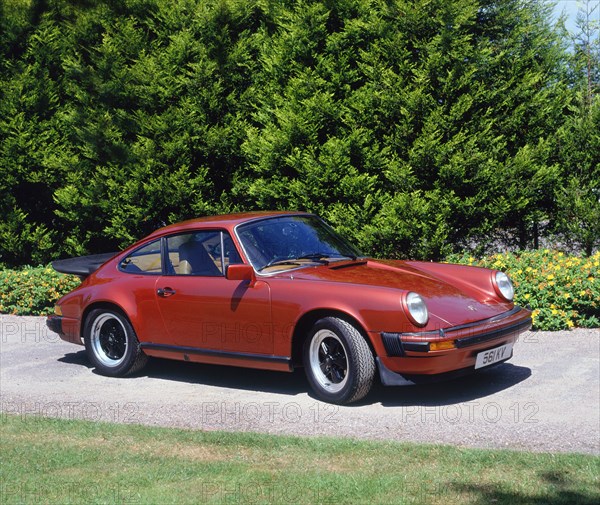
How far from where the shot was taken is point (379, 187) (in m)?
11.5

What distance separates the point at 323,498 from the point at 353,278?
2580mm

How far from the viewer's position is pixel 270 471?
5270 millimetres

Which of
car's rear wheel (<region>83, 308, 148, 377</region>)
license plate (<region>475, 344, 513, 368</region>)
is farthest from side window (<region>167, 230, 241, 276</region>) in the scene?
license plate (<region>475, 344, 513, 368</region>)

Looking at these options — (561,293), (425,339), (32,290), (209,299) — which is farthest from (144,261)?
(561,293)

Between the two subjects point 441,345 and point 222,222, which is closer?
point 441,345

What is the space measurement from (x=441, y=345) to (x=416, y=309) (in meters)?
0.33

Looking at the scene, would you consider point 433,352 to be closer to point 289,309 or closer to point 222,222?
point 289,309

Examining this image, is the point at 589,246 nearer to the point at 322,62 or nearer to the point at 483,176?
the point at 483,176

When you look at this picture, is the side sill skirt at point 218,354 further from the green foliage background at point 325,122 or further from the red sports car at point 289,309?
the green foliage background at point 325,122

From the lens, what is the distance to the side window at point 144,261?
26.9ft

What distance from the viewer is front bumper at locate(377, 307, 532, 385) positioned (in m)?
6.45

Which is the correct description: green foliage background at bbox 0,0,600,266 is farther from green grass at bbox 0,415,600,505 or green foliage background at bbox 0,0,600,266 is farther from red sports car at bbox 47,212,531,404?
green grass at bbox 0,415,600,505

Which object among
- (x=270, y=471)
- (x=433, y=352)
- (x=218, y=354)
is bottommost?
(x=270, y=471)

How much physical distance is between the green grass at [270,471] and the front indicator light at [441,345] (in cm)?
95
